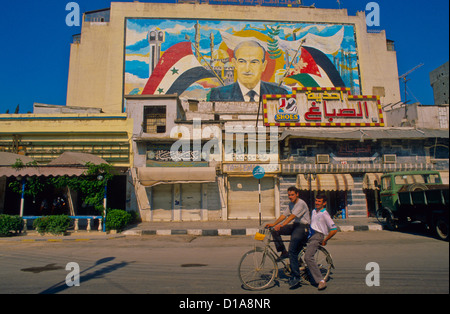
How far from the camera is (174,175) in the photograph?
1602cm

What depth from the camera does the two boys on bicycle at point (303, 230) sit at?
479cm

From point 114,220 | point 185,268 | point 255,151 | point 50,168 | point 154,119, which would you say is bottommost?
point 185,268

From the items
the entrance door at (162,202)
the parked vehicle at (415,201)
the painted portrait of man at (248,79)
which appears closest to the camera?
the parked vehicle at (415,201)

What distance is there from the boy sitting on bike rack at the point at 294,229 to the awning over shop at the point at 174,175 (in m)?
11.0

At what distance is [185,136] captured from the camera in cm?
1725

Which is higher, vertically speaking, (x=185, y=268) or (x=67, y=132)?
(x=67, y=132)

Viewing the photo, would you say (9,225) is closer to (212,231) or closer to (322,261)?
(212,231)

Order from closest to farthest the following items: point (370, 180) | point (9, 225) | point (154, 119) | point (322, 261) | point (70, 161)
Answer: point (322, 261) → point (9, 225) → point (70, 161) → point (370, 180) → point (154, 119)

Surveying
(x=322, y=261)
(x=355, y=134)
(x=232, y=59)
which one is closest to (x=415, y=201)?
(x=322, y=261)

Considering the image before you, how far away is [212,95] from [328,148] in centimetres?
1572

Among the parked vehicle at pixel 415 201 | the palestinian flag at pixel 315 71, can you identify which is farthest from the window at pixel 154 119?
the palestinian flag at pixel 315 71

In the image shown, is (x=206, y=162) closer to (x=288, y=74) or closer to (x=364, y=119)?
(x=364, y=119)

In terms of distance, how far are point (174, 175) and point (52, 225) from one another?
630 cm

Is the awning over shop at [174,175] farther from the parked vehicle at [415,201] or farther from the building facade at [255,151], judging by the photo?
the parked vehicle at [415,201]
